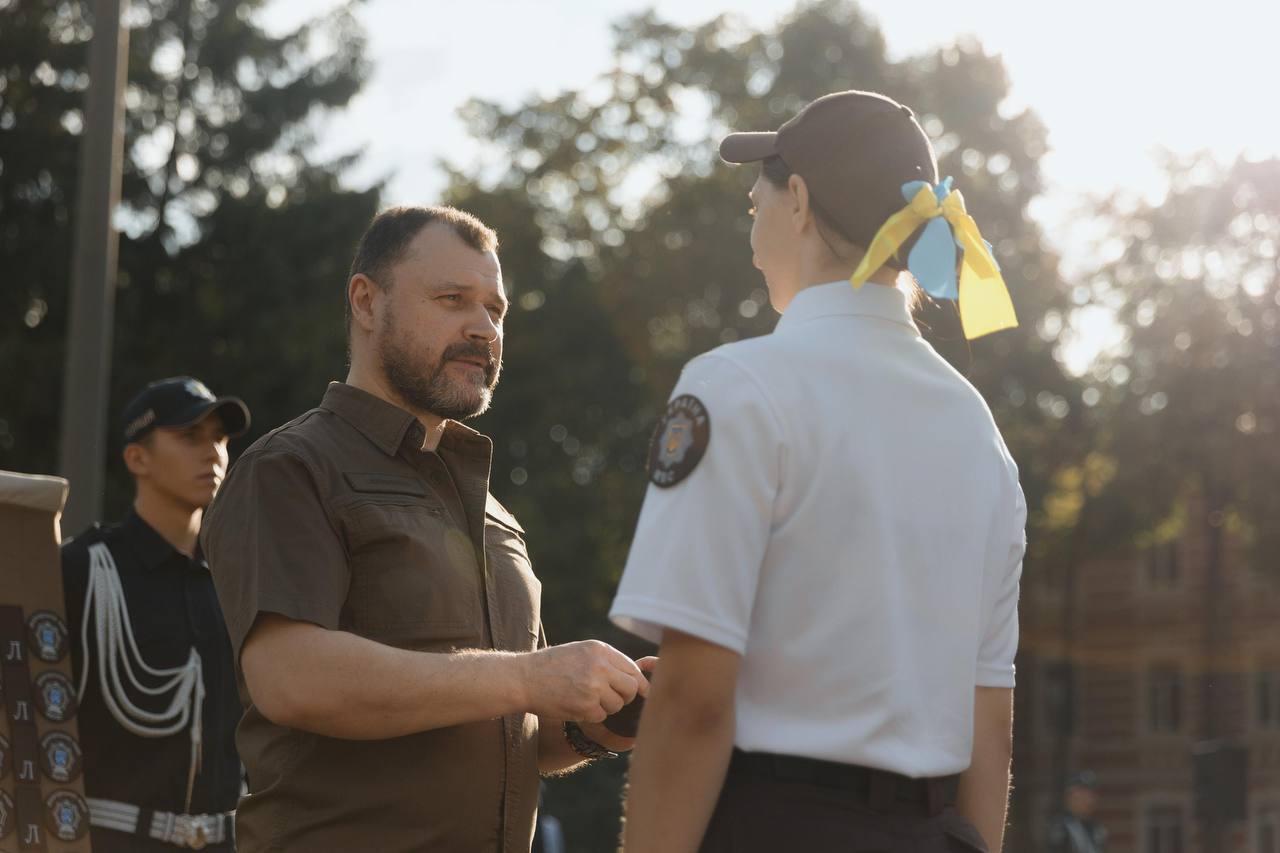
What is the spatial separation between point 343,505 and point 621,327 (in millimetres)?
25206

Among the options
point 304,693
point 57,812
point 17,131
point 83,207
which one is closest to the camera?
point 304,693

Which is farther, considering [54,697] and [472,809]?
[54,697]

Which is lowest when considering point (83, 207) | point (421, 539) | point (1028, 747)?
point (1028, 747)

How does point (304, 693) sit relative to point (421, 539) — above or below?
below

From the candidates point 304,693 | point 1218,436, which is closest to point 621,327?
point 1218,436

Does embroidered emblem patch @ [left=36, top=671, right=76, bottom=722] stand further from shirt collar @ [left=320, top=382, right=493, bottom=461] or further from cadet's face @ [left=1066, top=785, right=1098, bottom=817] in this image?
cadet's face @ [left=1066, top=785, right=1098, bottom=817]

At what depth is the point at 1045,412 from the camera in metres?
27.1

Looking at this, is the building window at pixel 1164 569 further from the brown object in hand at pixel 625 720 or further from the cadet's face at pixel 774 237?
the cadet's face at pixel 774 237

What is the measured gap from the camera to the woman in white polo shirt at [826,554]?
7.77ft

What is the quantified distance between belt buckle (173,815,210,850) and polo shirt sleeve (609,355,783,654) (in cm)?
328

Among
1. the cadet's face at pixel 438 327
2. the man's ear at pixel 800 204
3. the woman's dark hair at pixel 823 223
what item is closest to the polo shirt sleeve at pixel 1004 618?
the woman's dark hair at pixel 823 223

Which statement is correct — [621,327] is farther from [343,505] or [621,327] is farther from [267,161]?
[343,505]

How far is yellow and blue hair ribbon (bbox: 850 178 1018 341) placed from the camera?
2.59 metres

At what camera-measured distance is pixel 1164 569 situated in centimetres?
4200
